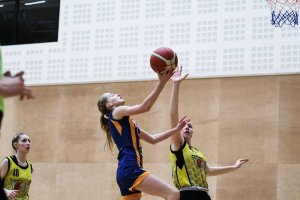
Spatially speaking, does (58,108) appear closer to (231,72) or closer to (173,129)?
(231,72)

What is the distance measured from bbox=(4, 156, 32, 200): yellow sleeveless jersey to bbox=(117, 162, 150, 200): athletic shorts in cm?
236

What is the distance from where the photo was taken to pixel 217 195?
9398mm

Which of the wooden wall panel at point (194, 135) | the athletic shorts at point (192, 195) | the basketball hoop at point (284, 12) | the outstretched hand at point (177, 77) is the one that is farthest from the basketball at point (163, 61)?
the basketball hoop at point (284, 12)

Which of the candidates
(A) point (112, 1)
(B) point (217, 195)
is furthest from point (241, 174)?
(A) point (112, 1)

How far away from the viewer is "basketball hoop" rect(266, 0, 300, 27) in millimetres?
9422

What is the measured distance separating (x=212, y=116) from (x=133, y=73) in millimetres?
1732

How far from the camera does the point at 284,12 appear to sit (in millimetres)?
9508

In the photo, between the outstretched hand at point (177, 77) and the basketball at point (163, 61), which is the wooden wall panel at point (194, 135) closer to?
the outstretched hand at point (177, 77)

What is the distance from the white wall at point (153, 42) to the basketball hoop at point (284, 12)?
0.30 feet

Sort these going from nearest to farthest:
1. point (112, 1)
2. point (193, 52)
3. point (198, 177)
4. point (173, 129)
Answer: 1. point (173, 129)
2. point (198, 177)
3. point (193, 52)
4. point (112, 1)

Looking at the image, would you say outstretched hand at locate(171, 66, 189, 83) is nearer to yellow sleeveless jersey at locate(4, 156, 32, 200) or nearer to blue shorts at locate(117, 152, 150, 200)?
blue shorts at locate(117, 152, 150, 200)

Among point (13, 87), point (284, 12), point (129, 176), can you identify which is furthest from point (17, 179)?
point (284, 12)

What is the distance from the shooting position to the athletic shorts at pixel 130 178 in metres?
5.77

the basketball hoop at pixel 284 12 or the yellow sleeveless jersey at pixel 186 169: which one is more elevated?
the basketball hoop at pixel 284 12
